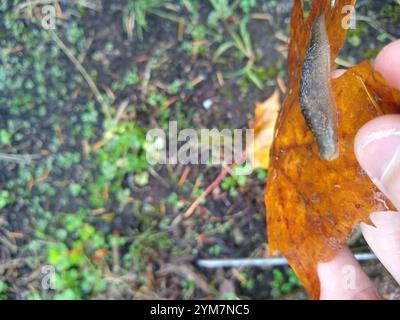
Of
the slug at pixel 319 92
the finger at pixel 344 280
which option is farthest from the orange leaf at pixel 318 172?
the finger at pixel 344 280

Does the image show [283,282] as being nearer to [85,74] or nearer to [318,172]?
[318,172]

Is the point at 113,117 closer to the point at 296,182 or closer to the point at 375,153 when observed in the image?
the point at 296,182

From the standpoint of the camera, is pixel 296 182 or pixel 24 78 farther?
pixel 24 78

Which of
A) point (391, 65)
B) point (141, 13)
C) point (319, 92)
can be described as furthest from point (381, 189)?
point (141, 13)

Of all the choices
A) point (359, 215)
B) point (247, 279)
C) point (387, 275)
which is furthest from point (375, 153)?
point (247, 279)

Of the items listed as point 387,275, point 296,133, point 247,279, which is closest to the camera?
point 296,133

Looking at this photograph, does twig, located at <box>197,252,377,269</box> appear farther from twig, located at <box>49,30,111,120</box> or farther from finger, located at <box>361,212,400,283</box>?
twig, located at <box>49,30,111,120</box>

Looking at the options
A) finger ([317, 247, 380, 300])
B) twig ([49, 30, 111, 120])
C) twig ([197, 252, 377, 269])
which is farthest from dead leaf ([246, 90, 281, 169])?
twig ([49, 30, 111, 120])

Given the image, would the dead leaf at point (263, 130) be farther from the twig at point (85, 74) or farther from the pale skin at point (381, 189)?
the twig at point (85, 74)
